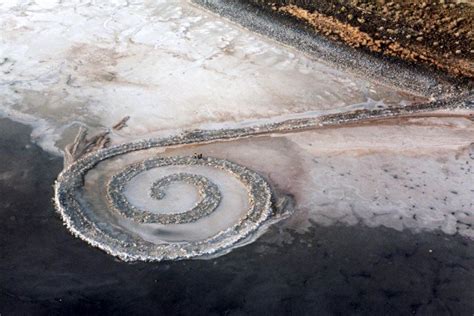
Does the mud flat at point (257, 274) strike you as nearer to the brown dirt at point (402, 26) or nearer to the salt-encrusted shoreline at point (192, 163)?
the salt-encrusted shoreline at point (192, 163)

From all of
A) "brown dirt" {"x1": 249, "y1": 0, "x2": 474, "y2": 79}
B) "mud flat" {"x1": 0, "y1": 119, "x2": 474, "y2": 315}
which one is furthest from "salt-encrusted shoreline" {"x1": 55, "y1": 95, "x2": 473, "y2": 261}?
"brown dirt" {"x1": 249, "y1": 0, "x2": 474, "y2": 79}


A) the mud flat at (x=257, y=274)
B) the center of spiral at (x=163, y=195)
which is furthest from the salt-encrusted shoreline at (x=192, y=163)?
the center of spiral at (x=163, y=195)

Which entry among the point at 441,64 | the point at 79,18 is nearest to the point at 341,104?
the point at 441,64

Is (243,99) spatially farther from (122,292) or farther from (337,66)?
(122,292)

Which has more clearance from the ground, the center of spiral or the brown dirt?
the brown dirt

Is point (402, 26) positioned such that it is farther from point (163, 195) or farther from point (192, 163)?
point (163, 195)

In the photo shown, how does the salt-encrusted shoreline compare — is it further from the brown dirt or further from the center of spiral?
the brown dirt
